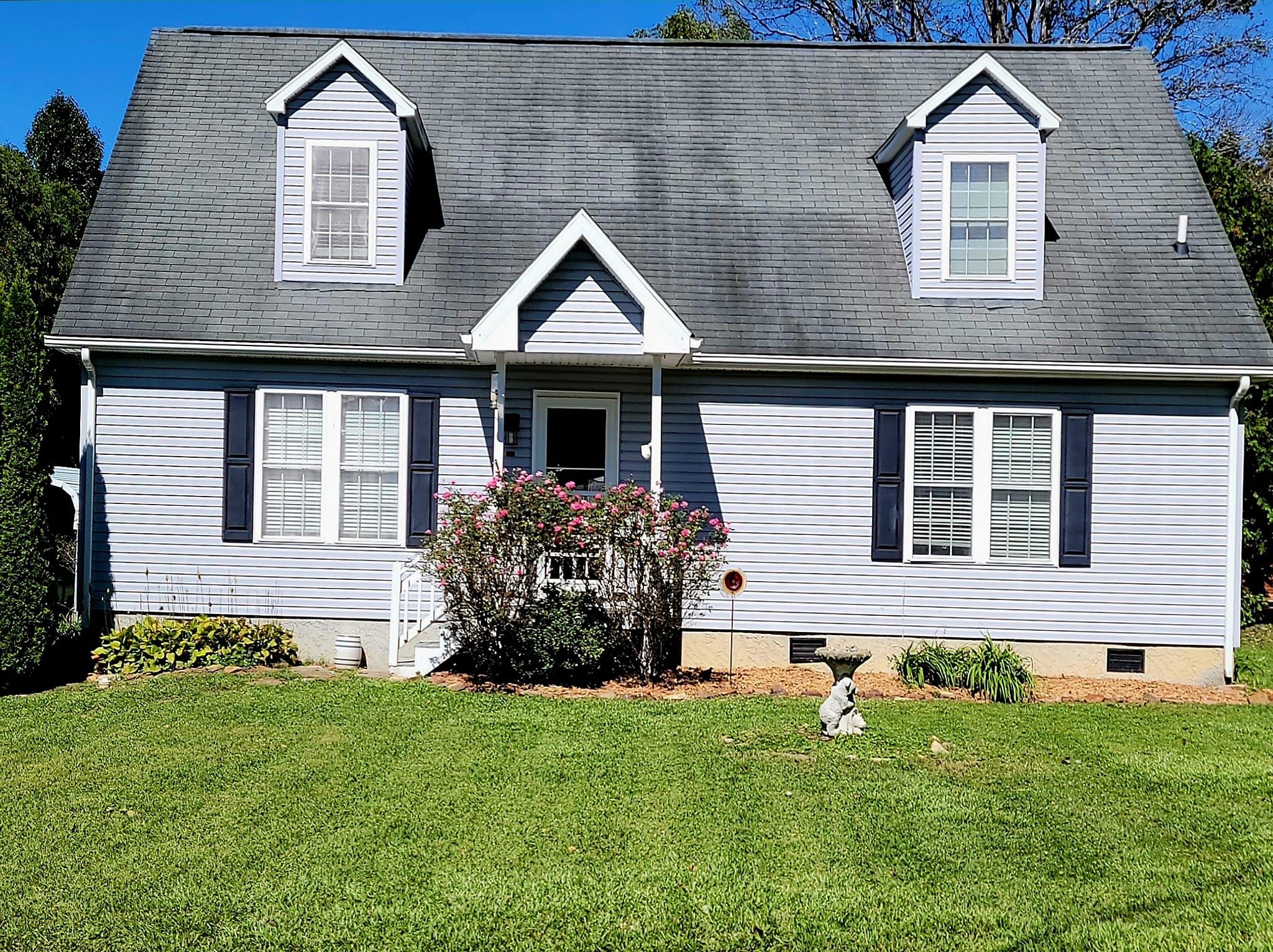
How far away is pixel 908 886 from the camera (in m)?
5.27

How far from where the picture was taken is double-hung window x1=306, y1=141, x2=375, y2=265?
11.8 meters

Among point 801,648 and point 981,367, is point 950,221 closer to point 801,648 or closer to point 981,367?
point 981,367

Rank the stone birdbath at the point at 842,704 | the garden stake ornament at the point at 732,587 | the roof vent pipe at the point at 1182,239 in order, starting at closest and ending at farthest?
the stone birdbath at the point at 842,704, the garden stake ornament at the point at 732,587, the roof vent pipe at the point at 1182,239

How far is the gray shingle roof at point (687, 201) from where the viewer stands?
1139 cm

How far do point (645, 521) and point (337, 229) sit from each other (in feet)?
16.0

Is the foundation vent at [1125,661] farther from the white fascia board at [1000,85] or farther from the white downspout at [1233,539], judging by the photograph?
the white fascia board at [1000,85]

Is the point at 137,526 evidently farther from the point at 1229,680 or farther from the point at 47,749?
the point at 1229,680

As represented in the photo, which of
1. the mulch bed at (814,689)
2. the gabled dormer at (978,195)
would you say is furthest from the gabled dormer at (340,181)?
the gabled dormer at (978,195)

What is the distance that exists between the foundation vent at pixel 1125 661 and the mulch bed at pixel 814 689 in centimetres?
17

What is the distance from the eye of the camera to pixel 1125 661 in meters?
11.3

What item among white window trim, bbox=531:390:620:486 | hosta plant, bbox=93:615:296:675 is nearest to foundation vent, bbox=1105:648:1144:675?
white window trim, bbox=531:390:620:486

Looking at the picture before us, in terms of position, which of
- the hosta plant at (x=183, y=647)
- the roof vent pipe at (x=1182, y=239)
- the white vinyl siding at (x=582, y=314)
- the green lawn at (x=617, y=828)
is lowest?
the green lawn at (x=617, y=828)

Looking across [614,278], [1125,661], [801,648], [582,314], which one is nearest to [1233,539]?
[1125,661]

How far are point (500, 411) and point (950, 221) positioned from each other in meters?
5.22
